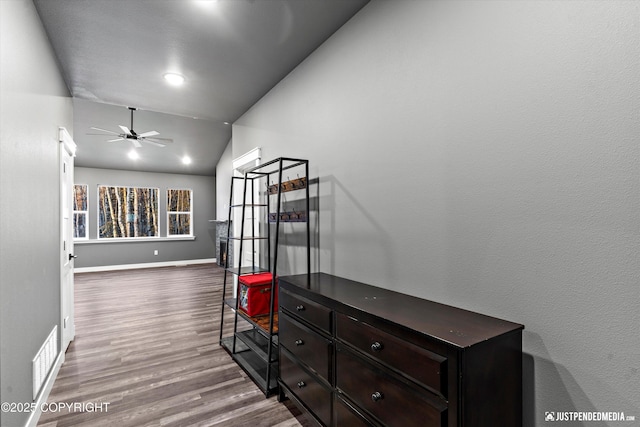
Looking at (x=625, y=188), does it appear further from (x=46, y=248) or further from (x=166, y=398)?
(x=46, y=248)

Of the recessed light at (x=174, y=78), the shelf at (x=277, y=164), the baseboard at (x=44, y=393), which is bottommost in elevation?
the baseboard at (x=44, y=393)

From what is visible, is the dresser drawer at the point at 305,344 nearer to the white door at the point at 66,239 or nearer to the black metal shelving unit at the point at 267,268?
the black metal shelving unit at the point at 267,268

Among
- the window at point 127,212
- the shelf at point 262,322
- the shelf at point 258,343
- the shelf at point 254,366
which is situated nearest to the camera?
the shelf at point 254,366

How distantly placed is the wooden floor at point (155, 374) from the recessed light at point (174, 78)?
2699mm

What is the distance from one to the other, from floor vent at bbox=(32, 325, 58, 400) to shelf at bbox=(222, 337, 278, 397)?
137cm

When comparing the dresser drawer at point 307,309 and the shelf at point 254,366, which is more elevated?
the dresser drawer at point 307,309

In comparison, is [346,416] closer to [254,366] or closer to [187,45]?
[254,366]

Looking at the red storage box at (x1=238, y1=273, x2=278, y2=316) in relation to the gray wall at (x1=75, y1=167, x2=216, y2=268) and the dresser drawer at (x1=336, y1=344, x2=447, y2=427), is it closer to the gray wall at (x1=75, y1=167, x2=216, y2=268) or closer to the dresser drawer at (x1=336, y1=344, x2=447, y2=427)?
the dresser drawer at (x1=336, y1=344, x2=447, y2=427)

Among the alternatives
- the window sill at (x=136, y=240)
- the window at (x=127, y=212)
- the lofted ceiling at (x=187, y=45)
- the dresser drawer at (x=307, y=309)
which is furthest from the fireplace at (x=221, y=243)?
the dresser drawer at (x=307, y=309)

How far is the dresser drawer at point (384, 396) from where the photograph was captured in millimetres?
1208

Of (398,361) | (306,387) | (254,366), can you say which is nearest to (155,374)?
(254,366)

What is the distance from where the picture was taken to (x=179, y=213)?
882cm

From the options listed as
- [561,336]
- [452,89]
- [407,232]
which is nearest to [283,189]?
[407,232]

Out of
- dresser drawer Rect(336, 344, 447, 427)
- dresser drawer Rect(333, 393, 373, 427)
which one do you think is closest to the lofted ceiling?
dresser drawer Rect(336, 344, 447, 427)
